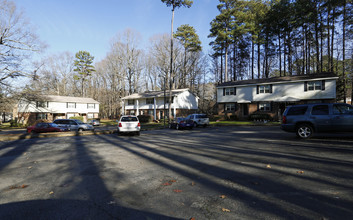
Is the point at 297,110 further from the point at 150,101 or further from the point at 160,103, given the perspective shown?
the point at 150,101

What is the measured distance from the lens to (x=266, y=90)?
3131cm

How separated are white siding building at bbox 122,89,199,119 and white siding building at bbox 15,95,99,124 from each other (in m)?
11.4

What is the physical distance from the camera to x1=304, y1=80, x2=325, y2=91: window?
26812 mm

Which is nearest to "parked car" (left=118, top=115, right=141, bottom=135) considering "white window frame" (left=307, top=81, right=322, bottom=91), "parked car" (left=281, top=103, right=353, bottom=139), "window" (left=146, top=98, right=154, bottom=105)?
"parked car" (left=281, top=103, right=353, bottom=139)

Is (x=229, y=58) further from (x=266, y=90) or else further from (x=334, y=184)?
(x=334, y=184)

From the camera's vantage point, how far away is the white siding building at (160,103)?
4110 centimetres

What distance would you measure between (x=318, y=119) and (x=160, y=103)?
3498 cm

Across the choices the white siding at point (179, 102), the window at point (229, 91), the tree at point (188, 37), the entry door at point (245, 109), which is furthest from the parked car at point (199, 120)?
the tree at point (188, 37)

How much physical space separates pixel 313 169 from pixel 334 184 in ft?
3.60

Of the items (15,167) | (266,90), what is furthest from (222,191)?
(266,90)

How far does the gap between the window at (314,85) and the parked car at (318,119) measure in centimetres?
2151

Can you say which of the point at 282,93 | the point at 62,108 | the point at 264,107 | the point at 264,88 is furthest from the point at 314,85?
the point at 62,108

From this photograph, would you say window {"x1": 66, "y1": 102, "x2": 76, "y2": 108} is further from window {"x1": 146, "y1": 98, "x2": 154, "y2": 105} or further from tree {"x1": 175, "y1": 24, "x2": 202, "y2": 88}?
tree {"x1": 175, "y1": 24, "x2": 202, "y2": 88}

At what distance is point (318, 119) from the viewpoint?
9.83 meters
